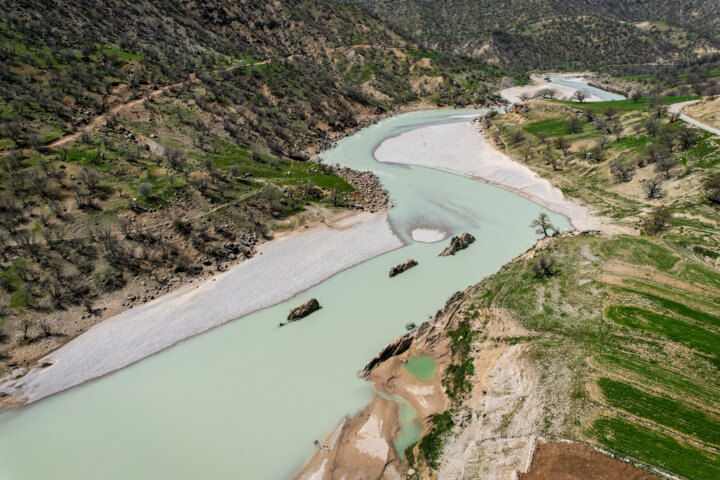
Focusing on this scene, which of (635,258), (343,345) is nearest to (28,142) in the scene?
(343,345)

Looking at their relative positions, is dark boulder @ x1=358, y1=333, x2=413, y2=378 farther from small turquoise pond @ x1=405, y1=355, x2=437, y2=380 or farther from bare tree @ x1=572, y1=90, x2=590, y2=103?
bare tree @ x1=572, y1=90, x2=590, y2=103

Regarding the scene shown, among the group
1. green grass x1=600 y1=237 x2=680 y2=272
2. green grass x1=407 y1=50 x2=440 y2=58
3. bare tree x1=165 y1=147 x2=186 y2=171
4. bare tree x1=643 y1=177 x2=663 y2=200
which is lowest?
green grass x1=600 y1=237 x2=680 y2=272

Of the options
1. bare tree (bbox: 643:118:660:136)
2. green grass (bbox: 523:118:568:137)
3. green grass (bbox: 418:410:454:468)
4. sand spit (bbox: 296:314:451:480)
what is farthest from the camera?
green grass (bbox: 523:118:568:137)

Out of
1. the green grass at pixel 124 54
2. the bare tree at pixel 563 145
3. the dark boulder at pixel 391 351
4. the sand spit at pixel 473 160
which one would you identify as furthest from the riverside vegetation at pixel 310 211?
the dark boulder at pixel 391 351

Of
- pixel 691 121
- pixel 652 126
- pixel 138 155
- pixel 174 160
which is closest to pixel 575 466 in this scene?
pixel 174 160

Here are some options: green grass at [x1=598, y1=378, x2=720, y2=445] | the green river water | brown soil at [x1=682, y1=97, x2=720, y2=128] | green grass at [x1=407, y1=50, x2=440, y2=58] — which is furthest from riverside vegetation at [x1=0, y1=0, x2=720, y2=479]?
green grass at [x1=407, y1=50, x2=440, y2=58]

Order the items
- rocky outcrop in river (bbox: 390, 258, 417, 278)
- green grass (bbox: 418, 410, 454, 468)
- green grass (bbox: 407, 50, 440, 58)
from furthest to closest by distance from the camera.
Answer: green grass (bbox: 407, 50, 440, 58) < rocky outcrop in river (bbox: 390, 258, 417, 278) < green grass (bbox: 418, 410, 454, 468)

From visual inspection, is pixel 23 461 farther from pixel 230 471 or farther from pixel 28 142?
pixel 28 142

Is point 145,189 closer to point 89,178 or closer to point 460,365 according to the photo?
point 89,178
